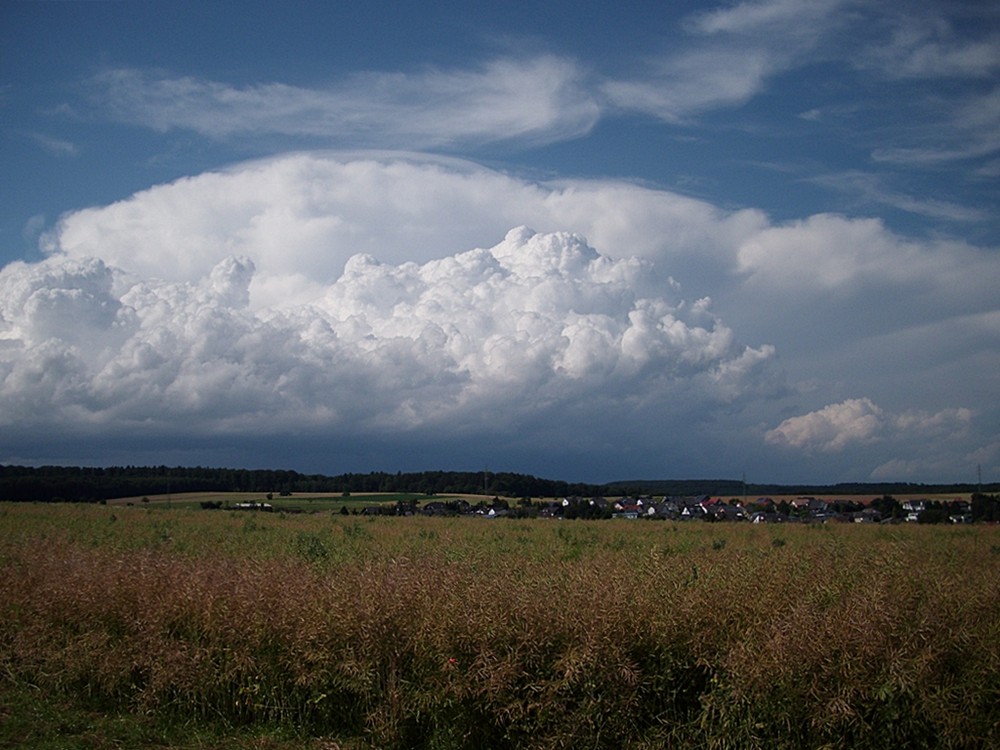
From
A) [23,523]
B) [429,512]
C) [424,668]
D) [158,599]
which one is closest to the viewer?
[424,668]

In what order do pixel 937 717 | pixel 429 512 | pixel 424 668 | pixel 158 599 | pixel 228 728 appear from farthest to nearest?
pixel 429 512
pixel 158 599
pixel 228 728
pixel 424 668
pixel 937 717

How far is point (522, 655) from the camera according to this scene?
23.6ft

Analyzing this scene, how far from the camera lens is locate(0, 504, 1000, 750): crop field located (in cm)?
636

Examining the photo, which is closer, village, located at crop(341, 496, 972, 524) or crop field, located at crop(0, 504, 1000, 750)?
crop field, located at crop(0, 504, 1000, 750)

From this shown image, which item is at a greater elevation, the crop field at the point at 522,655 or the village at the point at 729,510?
the crop field at the point at 522,655

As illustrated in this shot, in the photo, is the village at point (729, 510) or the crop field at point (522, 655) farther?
the village at point (729, 510)

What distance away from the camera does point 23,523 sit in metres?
29.2

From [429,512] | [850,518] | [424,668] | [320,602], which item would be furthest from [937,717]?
[429,512]

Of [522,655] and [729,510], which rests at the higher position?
[522,655]

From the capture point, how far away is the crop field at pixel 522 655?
6.36m

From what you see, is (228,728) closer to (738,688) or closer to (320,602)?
(320,602)

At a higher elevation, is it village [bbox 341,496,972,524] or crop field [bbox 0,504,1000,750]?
crop field [bbox 0,504,1000,750]

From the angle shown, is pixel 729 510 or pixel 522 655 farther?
pixel 729 510

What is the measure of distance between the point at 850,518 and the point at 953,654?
111 ft
